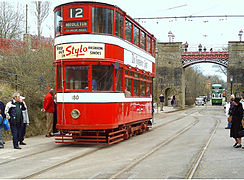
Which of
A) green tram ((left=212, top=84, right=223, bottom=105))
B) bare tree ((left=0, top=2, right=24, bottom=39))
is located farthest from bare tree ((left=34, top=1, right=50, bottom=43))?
green tram ((left=212, top=84, right=223, bottom=105))

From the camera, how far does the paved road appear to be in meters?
7.49

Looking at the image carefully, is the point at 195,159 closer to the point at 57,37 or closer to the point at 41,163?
the point at 41,163

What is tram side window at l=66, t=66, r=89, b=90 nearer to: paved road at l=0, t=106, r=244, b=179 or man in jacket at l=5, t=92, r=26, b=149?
man in jacket at l=5, t=92, r=26, b=149

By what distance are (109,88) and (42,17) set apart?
2654 centimetres

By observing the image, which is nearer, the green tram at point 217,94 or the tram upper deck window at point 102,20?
the tram upper deck window at point 102,20

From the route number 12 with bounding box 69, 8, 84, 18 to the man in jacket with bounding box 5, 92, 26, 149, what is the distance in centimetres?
315

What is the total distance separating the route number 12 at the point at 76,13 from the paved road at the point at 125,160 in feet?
13.9

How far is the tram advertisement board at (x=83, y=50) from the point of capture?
11.2 metres

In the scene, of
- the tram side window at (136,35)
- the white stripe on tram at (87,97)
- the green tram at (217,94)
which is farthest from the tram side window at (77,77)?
the green tram at (217,94)

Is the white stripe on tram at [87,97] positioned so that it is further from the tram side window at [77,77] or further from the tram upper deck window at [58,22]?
the tram upper deck window at [58,22]

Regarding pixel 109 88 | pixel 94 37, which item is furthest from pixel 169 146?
pixel 94 37

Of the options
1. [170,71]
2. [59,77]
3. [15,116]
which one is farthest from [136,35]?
[170,71]

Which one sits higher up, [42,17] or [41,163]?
[42,17]

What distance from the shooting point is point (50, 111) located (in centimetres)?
1427
